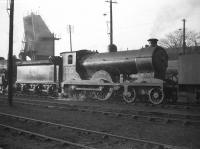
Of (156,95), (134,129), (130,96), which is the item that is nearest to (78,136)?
(134,129)

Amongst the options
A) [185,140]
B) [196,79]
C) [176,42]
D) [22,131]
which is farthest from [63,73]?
[176,42]

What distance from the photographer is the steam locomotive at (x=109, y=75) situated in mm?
15234

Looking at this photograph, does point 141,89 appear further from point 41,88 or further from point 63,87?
point 41,88

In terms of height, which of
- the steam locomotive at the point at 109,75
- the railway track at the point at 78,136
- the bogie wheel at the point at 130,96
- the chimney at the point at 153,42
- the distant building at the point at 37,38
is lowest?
the railway track at the point at 78,136

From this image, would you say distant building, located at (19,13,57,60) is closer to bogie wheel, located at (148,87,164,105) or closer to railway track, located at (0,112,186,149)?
bogie wheel, located at (148,87,164,105)

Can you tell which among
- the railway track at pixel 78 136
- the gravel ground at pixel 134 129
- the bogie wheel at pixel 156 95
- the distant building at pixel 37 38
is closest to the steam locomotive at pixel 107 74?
the bogie wheel at pixel 156 95

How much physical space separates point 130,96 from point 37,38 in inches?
1689

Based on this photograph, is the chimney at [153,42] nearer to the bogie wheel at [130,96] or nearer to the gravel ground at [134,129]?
the bogie wheel at [130,96]

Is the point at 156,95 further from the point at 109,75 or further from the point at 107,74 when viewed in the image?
the point at 107,74

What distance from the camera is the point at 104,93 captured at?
17359 mm

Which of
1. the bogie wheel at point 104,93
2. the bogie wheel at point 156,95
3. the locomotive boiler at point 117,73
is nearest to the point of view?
the bogie wheel at point 156,95

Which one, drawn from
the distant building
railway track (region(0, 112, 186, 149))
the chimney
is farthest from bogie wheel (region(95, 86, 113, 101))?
the distant building

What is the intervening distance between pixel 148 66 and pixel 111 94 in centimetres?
297

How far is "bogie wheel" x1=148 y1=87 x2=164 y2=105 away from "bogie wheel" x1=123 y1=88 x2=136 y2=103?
991 mm
